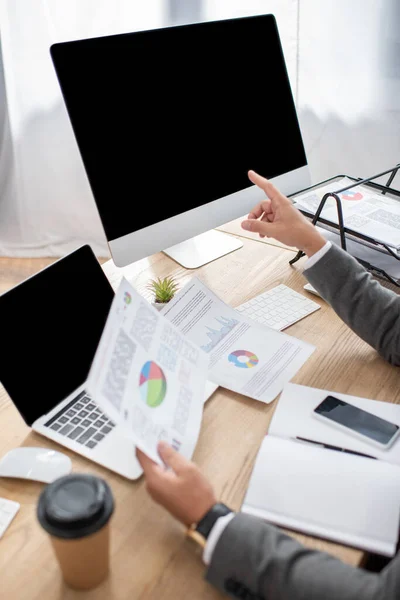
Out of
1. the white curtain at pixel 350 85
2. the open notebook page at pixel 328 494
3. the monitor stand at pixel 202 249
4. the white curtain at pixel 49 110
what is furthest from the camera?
the white curtain at pixel 49 110

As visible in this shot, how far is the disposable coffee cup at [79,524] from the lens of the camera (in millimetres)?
633

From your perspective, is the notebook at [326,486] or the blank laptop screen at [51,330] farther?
the blank laptop screen at [51,330]

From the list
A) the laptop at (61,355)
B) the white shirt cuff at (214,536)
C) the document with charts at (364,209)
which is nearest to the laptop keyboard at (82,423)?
the laptop at (61,355)

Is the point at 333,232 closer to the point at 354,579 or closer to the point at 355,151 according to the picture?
the point at 354,579

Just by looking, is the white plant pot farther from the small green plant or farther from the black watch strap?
the black watch strap

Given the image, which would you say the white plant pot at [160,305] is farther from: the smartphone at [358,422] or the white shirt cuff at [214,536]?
the white shirt cuff at [214,536]

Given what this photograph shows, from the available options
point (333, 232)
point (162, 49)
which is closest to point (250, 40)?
point (162, 49)

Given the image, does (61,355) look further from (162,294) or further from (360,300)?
(360,300)

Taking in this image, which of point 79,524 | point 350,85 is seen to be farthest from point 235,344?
point 350,85

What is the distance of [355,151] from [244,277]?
46.2 inches

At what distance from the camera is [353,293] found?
105cm

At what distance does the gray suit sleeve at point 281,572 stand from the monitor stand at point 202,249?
73 centimetres

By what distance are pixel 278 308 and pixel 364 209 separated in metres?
0.32

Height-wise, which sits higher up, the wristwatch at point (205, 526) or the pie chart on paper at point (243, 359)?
the wristwatch at point (205, 526)
